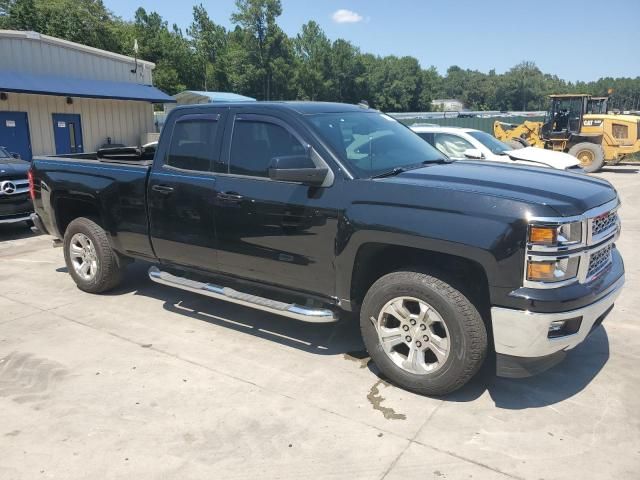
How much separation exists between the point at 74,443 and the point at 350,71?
89.5m

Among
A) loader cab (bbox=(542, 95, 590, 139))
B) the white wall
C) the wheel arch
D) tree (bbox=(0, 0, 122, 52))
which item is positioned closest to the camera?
the wheel arch

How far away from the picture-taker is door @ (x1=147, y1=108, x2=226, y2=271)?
4680 millimetres

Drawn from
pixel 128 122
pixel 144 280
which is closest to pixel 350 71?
pixel 128 122

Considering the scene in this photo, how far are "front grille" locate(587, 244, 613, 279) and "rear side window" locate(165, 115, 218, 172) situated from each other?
118 inches

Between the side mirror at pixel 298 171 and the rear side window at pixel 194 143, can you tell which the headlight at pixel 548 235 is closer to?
the side mirror at pixel 298 171

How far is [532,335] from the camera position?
3.22 m

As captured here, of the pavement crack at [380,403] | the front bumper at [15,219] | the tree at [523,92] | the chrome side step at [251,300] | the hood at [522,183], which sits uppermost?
the tree at [523,92]

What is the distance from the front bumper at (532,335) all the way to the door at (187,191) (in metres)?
2.47

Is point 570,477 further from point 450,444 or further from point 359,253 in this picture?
point 359,253

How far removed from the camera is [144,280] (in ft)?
21.9

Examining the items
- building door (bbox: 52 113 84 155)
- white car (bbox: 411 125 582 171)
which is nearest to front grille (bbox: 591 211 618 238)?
white car (bbox: 411 125 582 171)

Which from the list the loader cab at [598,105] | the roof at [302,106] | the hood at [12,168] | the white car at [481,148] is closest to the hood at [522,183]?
the roof at [302,106]

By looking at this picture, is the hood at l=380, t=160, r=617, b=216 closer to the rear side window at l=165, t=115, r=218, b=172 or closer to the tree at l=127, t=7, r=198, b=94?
the rear side window at l=165, t=115, r=218, b=172

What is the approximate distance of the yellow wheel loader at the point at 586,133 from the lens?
770 inches
